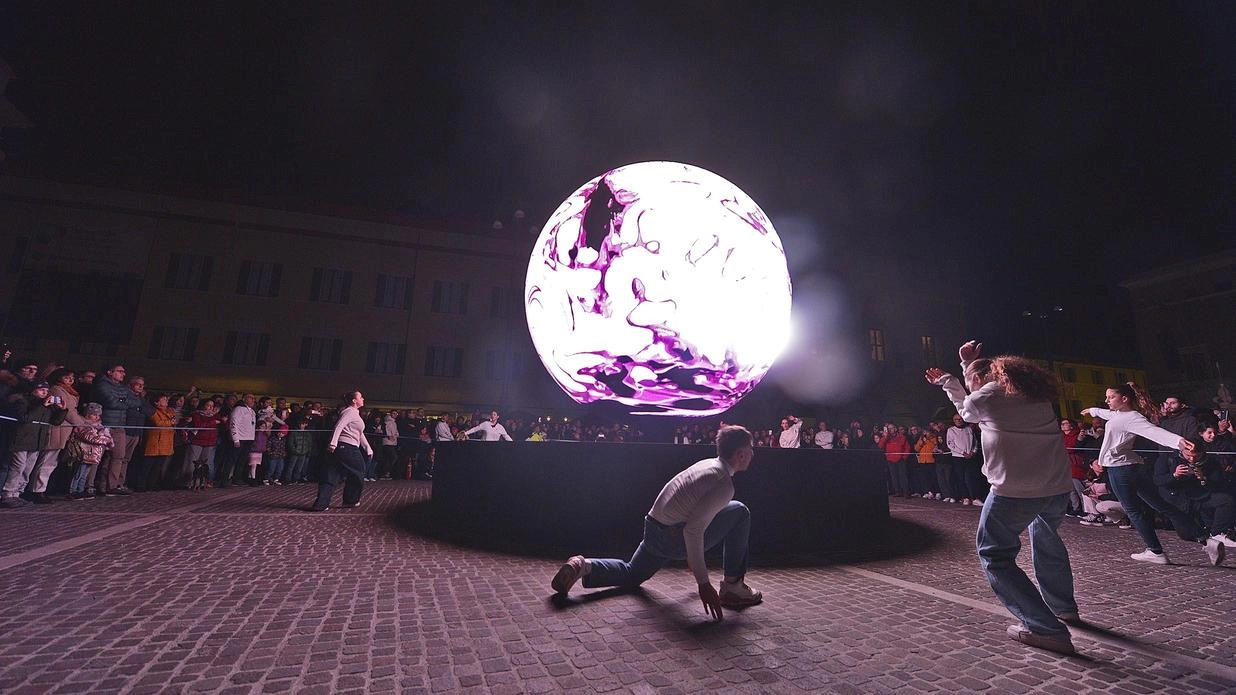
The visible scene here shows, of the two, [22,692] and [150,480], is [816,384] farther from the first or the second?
[22,692]

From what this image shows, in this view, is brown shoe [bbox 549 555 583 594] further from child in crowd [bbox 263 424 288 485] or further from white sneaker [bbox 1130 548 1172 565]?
child in crowd [bbox 263 424 288 485]

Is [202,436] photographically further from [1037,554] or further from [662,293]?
[1037,554]

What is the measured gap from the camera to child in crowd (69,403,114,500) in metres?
8.02

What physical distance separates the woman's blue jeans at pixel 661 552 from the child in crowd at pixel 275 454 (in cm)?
1116

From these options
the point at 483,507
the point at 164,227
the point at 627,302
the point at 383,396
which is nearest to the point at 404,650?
the point at 627,302

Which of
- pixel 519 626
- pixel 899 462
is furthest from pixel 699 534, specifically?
pixel 899 462

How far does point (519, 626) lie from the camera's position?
310 centimetres

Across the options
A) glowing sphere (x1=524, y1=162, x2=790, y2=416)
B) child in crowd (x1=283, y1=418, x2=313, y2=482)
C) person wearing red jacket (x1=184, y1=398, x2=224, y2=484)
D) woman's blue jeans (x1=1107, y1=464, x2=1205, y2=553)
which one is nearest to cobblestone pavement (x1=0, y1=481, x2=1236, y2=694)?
woman's blue jeans (x1=1107, y1=464, x2=1205, y2=553)

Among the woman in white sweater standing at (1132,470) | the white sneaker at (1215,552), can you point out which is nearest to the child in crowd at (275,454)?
the woman in white sweater standing at (1132,470)

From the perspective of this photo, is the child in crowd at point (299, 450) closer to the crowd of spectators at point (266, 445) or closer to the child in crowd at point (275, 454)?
the crowd of spectators at point (266, 445)

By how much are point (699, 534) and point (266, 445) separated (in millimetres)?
12256

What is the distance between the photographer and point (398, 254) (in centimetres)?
2706

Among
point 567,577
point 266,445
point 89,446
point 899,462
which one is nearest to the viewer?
point 567,577

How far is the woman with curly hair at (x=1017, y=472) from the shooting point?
9.87 ft
